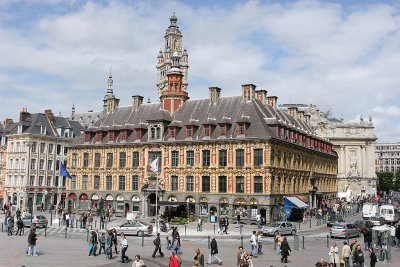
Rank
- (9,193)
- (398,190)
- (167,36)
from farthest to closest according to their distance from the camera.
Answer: (398,190), (167,36), (9,193)

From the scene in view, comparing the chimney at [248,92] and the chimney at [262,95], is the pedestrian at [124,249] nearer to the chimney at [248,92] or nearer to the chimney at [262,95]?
the chimney at [248,92]

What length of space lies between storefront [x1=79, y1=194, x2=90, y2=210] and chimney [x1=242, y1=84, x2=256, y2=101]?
86.2 feet

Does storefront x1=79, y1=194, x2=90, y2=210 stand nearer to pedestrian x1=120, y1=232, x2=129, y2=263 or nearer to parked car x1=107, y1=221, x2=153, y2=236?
parked car x1=107, y1=221, x2=153, y2=236

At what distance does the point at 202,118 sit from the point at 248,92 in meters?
6.69

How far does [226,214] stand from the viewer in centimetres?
5456

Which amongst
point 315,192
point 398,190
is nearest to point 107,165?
point 315,192

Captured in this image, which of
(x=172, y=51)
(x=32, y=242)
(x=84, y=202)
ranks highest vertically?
(x=172, y=51)

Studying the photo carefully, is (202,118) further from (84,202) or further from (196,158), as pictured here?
(84,202)

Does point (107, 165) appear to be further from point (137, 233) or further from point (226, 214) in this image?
point (137, 233)

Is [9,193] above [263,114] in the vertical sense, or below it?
below

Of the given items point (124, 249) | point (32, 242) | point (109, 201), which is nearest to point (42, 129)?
point (109, 201)

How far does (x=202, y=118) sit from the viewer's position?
196 feet

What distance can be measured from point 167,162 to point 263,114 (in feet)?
44.2

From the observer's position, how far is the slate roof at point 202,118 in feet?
181
